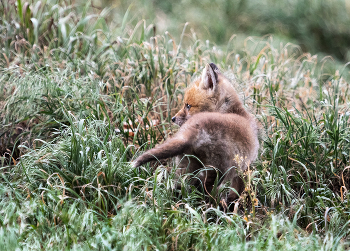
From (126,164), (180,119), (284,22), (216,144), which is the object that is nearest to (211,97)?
(180,119)

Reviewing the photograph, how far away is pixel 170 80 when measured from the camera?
5.01 meters

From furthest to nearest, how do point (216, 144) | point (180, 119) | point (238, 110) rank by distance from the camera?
1. point (180, 119)
2. point (238, 110)
3. point (216, 144)

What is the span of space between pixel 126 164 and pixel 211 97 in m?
1.02

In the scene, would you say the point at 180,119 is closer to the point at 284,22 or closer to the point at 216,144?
the point at 216,144

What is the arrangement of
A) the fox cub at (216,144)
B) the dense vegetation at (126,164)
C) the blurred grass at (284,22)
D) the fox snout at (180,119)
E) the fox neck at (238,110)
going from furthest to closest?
the blurred grass at (284,22)
the fox snout at (180,119)
the fox neck at (238,110)
the fox cub at (216,144)
the dense vegetation at (126,164)

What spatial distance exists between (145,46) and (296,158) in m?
2.59

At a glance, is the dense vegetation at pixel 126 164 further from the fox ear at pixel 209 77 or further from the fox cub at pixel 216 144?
the fox ear at pixel 209 77

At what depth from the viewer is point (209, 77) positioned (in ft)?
12.6

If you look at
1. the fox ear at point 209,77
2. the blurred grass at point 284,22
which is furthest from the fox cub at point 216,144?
the blurred grass at point 284,22

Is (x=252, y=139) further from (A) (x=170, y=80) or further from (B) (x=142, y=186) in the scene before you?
(A) (x=170, y=80)

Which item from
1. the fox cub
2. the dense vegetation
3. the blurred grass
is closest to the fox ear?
the fox cub

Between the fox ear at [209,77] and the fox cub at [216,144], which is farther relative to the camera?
the fox ear at [209,77]

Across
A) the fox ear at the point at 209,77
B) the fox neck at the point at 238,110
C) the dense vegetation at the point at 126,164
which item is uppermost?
the fox ear at the point at 209,77

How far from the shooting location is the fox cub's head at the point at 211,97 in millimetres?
3762
